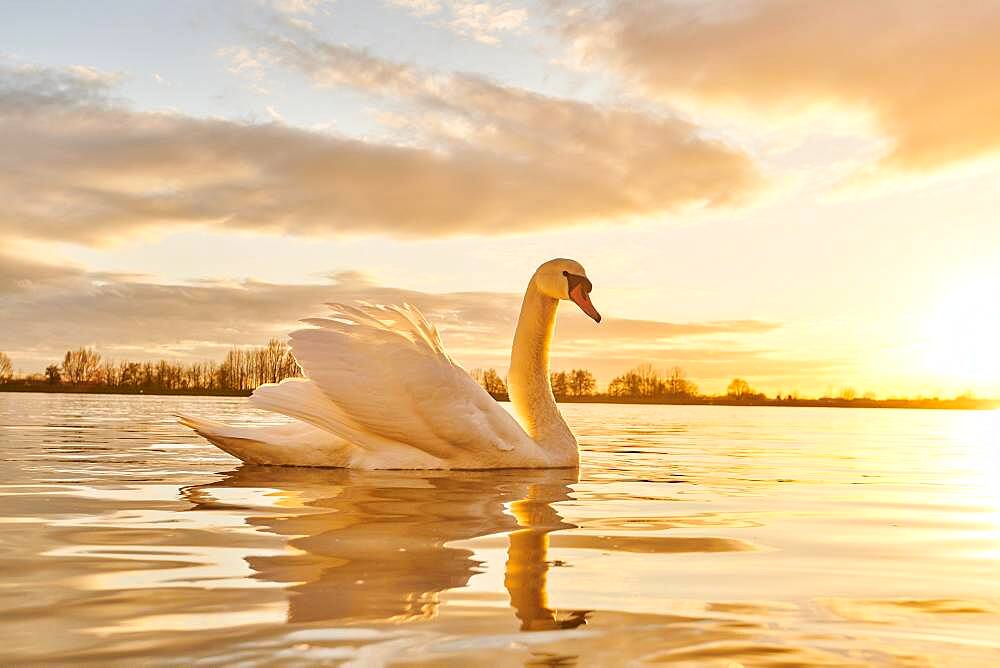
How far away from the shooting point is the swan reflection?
372 centimetres

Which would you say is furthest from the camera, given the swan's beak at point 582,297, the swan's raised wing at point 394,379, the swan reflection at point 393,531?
the swan's beak at point 582,297

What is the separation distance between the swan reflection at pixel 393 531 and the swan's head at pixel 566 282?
7.41ft

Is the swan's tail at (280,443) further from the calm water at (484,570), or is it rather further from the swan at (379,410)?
the calm water at (484,570)

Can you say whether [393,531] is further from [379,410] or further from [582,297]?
[582,297]

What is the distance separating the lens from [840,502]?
26.9ft

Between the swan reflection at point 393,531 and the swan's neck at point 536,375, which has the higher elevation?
the swan's neck at point 536,375

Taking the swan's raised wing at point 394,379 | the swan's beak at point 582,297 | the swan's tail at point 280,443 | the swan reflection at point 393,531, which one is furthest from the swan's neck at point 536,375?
the swan's tail at point 280,443

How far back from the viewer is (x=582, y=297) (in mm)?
11250

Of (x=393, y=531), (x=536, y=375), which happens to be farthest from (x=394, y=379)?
(x=393, y=531)

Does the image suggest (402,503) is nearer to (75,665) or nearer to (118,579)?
(118,579)

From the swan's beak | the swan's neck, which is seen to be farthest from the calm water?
Answer: the swan's beak

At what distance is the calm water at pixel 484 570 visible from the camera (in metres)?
3.17

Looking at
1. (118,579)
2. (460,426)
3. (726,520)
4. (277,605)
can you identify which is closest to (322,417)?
(460,426)

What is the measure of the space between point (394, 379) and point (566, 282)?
3.10 m
